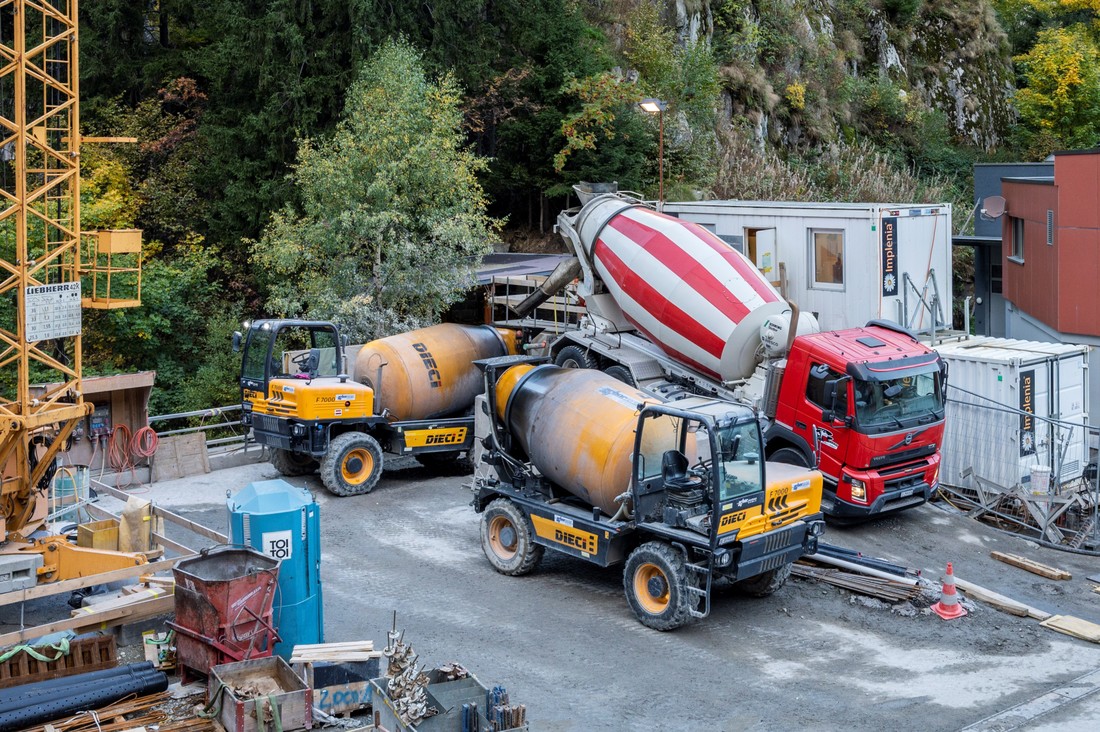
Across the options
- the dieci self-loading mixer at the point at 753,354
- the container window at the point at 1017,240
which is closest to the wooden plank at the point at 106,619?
the dieci self-loading mixer at the point at 753,354

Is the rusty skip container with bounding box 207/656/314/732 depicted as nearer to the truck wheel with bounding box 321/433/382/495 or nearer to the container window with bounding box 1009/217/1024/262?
the truck wheel with bounding box 321/433/382/495

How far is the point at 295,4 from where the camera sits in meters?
28.3

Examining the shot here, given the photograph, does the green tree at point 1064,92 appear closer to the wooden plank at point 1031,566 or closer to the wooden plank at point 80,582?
the wooden plank at point 1031,566

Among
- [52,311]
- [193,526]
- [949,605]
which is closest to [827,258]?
[949,605]

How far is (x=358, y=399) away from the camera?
62.1ft

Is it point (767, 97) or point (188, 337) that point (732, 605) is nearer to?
point (188, 337)

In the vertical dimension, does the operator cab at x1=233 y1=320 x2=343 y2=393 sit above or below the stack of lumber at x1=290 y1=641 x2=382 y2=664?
above

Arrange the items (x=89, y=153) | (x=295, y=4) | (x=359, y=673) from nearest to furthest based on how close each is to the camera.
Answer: (x=359, y=673) → (x=295, y=4) → (x=89, y=153)

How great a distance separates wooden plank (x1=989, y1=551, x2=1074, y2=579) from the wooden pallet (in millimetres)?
11251

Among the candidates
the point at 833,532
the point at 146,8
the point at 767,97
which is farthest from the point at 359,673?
the point at 767,97

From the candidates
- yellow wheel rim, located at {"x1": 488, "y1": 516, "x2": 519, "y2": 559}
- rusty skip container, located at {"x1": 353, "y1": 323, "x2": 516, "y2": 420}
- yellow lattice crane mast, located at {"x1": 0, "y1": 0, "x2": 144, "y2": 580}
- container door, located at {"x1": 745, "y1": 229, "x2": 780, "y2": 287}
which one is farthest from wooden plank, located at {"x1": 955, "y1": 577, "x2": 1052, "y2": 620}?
yellow lattice crane mast, located at {"x1": 0, "y1": 0, "x2": 144, "y2": 580}

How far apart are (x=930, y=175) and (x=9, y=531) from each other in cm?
3885

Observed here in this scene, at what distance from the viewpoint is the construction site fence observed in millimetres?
17188

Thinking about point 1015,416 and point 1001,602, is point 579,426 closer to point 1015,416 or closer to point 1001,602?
point 1001,602
